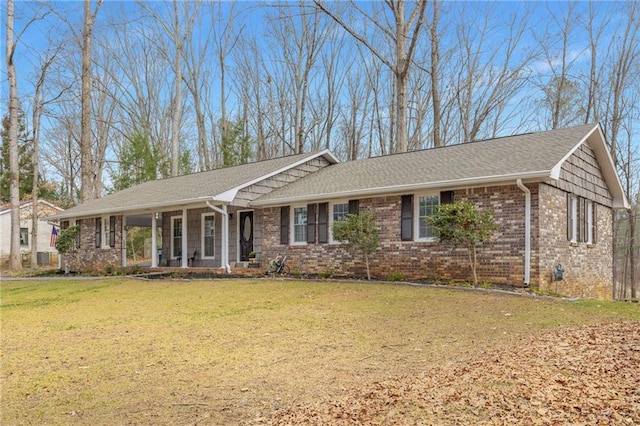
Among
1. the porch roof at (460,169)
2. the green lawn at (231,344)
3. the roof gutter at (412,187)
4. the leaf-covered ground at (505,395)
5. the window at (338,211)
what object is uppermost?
the porch roof at (460,169)

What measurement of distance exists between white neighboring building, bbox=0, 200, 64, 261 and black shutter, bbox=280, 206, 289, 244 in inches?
848

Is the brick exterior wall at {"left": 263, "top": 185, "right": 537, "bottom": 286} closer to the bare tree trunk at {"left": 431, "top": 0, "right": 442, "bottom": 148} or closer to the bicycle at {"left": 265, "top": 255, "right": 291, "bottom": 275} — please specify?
the bicycle at {"left": 265, "top": 255, "right": 291, "bottom": 275}

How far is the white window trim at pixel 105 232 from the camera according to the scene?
784 inches

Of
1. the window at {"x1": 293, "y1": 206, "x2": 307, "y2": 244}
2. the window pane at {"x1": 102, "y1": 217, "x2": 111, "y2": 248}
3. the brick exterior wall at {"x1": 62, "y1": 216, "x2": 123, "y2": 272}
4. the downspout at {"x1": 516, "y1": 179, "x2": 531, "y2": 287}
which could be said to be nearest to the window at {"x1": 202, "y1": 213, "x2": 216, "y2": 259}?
the brick exterior wall at {"x1": 62, "y1": 216, "x2": 123, "y2": 272}

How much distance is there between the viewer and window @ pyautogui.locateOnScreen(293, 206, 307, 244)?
1494cm

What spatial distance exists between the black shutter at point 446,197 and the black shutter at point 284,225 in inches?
206

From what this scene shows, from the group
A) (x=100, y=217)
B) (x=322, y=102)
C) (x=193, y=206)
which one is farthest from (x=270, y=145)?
(x=193, y=206)

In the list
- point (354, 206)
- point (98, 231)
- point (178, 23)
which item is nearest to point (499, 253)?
point (354, 206)

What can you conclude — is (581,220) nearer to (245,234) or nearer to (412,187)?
(412,187)

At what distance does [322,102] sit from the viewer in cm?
3183

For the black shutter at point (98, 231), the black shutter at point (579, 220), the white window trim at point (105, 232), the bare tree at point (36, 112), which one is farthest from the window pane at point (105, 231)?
the black shutter at point (579, 220)

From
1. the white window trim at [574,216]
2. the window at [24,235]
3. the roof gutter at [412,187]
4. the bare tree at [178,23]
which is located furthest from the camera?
the window at [24,235]

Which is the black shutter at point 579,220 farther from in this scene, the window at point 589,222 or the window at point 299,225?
the window at point 299,225

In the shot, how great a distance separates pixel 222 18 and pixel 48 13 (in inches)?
452
